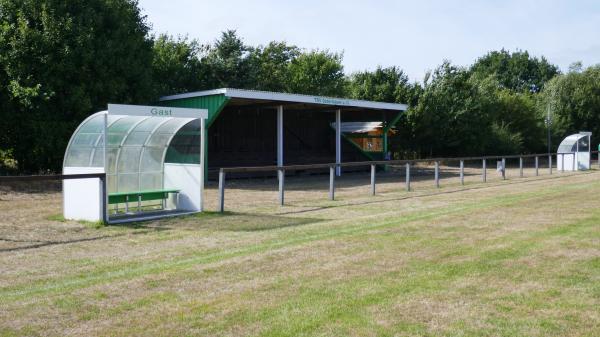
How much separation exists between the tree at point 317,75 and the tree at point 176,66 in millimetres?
9028

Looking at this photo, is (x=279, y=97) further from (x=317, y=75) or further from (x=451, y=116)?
(x=317, y=75)

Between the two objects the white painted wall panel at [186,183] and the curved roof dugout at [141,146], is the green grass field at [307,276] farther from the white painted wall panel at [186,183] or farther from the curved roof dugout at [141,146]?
the curved roof dugout at [141,146]

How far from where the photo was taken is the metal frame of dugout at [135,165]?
1152 centimetres

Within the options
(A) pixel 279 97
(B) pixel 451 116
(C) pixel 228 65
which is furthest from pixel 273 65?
(A) pixel 279 97

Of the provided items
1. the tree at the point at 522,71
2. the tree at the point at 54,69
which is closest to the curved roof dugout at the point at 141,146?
the tree at the point at 54,69

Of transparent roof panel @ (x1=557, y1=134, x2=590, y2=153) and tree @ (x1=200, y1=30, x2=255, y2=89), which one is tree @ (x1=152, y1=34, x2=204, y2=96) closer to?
tree @ (x1=200, y1=30, x2=255, y2=89)

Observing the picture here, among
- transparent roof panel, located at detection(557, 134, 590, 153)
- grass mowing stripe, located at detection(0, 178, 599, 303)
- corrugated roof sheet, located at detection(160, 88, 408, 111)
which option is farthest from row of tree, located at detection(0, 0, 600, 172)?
grass mowing stripe, located at detection(0, 178, 599, 303)

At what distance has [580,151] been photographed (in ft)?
101

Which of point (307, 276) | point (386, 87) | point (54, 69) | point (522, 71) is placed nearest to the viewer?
point (307, 276)

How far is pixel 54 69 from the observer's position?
20875 millimetres

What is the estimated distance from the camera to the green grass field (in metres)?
5.12

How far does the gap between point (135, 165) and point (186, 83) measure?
2092cm

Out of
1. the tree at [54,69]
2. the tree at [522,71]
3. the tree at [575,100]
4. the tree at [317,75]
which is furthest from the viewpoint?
the tree at [522,71]

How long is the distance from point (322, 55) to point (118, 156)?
3598 centimetres
